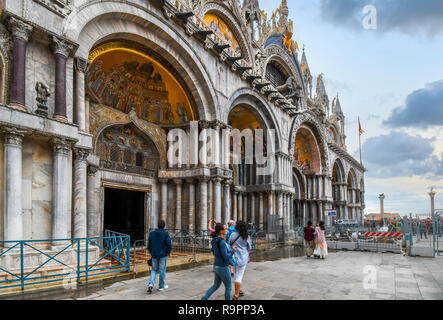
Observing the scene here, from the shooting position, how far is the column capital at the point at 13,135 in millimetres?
7586

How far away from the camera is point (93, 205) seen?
12.1 metres

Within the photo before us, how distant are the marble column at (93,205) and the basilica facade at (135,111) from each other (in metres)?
0.05

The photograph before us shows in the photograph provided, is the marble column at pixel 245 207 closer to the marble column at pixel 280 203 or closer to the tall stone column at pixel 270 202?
the tall stone column at pixel 270 202

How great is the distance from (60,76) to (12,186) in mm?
3377

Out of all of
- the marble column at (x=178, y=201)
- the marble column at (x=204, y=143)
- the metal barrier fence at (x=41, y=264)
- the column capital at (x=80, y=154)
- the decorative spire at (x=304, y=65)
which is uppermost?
the decorative spire at (x=304, y=65)

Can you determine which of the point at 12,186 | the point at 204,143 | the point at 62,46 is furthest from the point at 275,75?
the point at 12,186

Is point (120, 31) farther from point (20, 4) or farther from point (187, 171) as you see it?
point (187, 171)

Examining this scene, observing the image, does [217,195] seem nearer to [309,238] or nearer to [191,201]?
[191,201]

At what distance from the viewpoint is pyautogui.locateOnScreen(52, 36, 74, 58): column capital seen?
8945 mm

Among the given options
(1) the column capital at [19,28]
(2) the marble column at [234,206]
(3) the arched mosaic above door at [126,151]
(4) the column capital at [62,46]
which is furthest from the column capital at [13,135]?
(2) the marble column at [234,206]

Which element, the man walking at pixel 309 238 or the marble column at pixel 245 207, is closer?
the man walking at pixel 309 238

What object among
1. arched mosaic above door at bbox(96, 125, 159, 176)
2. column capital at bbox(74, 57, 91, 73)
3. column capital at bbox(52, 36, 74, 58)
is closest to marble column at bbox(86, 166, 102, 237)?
arched mosaic above door at bbox(96, 125, 159, 176)

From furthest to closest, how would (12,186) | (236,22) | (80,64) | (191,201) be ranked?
(236,22) → (191,201) → (80,64) → (12,186)

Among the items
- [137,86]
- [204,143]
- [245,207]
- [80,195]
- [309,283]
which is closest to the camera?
[309,283]
